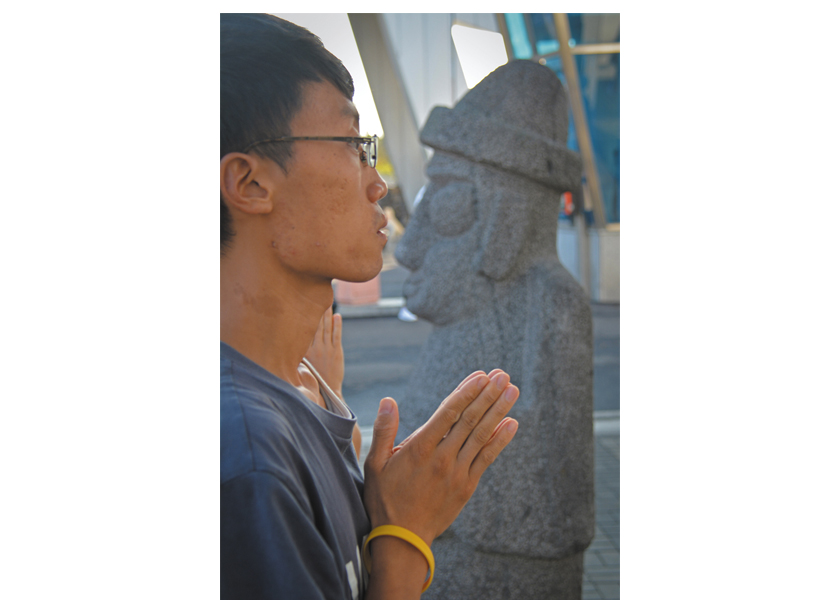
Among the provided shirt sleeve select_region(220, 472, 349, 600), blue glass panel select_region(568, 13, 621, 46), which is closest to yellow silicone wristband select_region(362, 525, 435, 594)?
shirt sleeve select_region(220, 472, 349, 600)

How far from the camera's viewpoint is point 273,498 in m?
0.92

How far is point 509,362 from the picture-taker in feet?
8.00

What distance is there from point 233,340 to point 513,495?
1.51 metres

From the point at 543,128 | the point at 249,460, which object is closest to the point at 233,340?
the point at 249,460

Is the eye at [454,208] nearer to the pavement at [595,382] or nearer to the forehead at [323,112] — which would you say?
the forehead at [323,112]

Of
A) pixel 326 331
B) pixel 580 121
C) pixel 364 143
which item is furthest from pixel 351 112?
pixel 580 121

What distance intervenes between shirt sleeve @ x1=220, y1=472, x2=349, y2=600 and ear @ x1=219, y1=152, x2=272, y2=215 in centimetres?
42

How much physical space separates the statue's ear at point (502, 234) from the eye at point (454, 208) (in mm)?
67

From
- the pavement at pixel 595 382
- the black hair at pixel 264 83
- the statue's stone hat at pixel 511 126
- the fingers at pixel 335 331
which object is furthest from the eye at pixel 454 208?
the pavement at pixel 595 382

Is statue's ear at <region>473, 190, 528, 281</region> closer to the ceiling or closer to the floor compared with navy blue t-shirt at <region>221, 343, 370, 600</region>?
closer to the ceiling

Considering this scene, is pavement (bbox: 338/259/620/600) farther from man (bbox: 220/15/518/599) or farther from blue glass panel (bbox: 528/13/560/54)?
blue glass panel (bbox: 528/13/560/54)

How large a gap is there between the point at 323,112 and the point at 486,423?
1.96ft

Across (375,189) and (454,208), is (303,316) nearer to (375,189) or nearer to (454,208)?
(375,189)

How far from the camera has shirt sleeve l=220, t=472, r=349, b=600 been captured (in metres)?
0.92
